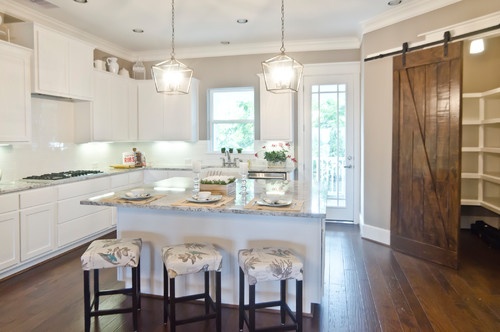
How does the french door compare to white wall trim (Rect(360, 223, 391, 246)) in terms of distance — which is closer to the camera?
white wall trim (Rect(360, 223, 391, 246))

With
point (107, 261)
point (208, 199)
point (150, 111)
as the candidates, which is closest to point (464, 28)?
point (208, 199)

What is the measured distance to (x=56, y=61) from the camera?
13.4ft

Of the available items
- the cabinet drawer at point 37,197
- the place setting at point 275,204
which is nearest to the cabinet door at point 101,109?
the cabinet drawer at point 37,197

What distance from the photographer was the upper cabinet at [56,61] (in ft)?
12.6

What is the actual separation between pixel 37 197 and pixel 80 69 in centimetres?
184

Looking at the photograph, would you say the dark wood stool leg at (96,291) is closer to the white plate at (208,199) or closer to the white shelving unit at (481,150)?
the white plate at (208,199)

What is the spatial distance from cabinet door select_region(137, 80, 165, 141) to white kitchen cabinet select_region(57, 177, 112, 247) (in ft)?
4.29

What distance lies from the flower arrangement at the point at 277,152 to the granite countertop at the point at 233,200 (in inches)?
68.5

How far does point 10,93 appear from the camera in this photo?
141 inches

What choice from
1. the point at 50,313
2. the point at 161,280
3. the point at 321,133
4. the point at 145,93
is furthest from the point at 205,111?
the point at 50,313

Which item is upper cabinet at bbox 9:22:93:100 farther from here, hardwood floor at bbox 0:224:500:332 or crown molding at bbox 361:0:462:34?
crown molding at bbox 361:0:462:34

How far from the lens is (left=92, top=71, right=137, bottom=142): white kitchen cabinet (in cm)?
498

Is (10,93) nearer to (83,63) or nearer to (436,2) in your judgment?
(83,63)

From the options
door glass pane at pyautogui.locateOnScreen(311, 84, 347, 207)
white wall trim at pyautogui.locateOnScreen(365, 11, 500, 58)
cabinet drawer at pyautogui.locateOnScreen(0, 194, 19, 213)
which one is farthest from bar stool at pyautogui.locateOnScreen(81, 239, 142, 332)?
white wall trim at pyautogui.locateOnScreen(365, 11, 500, 58)
